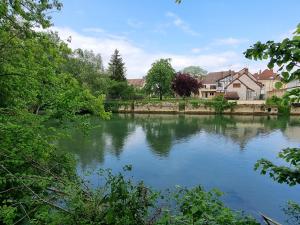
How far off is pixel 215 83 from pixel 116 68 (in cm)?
2128

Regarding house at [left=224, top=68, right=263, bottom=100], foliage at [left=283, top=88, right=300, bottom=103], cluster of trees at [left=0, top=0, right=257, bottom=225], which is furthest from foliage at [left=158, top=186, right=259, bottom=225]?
house at [left=224, top=68, right=263, bottom=100]

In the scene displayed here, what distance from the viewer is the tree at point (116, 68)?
50188 millimetres

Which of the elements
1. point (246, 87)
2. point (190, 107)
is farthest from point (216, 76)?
point (190, 107)

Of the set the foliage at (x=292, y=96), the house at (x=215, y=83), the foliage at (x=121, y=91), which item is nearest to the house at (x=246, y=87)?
the house at (x=215, y=83)

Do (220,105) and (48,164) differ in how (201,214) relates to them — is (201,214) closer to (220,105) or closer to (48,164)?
(48,164)

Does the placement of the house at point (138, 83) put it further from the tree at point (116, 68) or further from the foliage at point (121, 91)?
the foliage at point (121, 91)

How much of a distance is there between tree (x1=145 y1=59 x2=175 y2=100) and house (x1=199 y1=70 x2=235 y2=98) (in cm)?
1288

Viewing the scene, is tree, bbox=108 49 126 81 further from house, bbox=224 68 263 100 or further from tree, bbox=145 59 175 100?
house, bbox=224 68 263 100

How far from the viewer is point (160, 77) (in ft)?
158

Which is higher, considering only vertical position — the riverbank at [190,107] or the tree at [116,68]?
the tree at [116,68]

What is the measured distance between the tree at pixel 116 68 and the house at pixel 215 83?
17472 millimetres

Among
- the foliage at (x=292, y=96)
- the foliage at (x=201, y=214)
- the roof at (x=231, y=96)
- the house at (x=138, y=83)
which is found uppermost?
the house at (x=138, y=83)

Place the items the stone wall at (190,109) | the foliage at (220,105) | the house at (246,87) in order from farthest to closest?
the house at (246,87)
the foliage at (220,105)
the stone wall at (190,109)

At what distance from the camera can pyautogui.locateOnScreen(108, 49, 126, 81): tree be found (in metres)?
50.2
